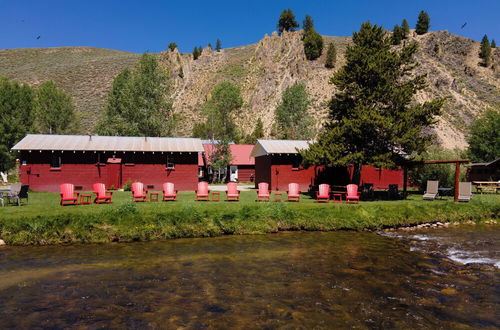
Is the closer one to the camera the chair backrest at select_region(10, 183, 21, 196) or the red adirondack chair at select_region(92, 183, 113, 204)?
the chair backrest at select_region(10, 183, 21, 196)

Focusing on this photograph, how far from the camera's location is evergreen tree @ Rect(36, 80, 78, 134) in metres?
45.9

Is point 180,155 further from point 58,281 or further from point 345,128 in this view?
point 58,281

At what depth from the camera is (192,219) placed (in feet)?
43.8

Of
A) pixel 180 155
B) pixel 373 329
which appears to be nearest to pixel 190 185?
pixel 180 155

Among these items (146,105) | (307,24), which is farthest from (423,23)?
(146,105)

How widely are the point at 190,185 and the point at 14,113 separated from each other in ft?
91.4

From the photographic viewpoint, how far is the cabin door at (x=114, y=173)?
82.4ft

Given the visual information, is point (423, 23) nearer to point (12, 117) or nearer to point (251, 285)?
point (12, 117)

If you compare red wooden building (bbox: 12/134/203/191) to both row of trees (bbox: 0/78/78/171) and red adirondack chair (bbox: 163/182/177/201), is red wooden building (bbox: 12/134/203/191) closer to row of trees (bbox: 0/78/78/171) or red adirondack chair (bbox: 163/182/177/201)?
red adirondack chair (bbox: 163/182/177/201)

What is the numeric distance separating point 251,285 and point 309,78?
265 ft

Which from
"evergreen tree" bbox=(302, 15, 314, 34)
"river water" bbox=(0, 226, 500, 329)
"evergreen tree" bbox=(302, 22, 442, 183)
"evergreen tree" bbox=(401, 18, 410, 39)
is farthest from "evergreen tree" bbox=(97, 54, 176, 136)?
"evergreen tree" bbox=(401, 18, 410, 39)

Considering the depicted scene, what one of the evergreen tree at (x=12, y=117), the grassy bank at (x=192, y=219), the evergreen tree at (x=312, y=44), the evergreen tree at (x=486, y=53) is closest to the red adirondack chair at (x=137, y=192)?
the grassy bank at (x=192, y=219)

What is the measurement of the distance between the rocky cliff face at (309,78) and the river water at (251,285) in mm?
57984

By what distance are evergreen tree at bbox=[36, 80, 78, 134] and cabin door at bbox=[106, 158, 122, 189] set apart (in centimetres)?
2745
